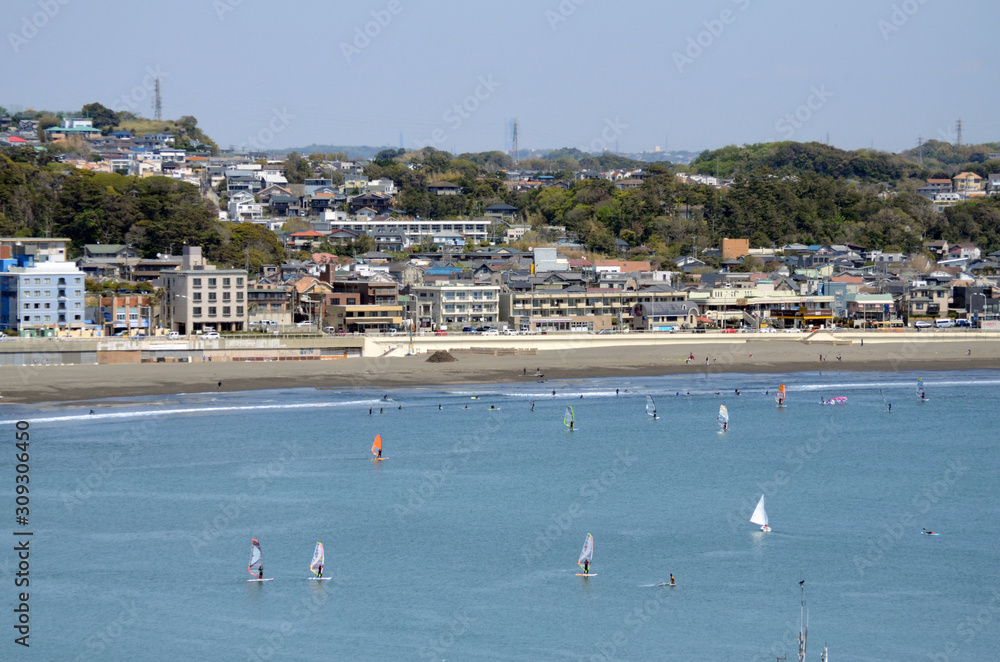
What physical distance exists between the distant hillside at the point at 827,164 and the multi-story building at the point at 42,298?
6638cm

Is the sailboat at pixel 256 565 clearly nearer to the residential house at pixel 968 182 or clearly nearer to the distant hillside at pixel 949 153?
the residential house at pixel 968 182

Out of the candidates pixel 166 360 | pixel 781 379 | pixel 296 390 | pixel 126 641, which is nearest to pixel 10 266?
pixel 166 360

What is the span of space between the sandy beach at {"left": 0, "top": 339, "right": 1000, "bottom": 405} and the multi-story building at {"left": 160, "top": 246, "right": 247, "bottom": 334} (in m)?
4.63

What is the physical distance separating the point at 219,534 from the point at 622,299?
3273cm

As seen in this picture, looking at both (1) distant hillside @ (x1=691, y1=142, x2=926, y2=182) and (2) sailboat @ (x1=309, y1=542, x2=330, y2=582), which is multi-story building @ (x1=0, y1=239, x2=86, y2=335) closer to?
(2) sailboat @ (x1=309, y1=542, x2=330, y2=582)

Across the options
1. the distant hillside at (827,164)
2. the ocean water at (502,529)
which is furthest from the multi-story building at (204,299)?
the distant hillside at (827,164)

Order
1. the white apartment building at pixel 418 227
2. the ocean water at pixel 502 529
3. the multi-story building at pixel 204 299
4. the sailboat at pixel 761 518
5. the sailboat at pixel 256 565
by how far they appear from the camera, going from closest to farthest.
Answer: the ocean water at pixel 502 529 → the sailboat at pixel 256 565 → the sailboat at pixel 761 518 → the multi-story building at pixel 204 299 → the white apartment building at pixel 418 227

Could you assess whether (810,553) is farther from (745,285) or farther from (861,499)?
(745,285)

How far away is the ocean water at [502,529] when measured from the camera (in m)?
17.6

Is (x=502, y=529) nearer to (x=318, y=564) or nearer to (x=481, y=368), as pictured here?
(x=318, y=564)

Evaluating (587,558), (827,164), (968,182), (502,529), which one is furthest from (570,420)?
(968,182)

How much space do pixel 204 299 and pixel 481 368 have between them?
1128 cm

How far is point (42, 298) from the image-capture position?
4378cm

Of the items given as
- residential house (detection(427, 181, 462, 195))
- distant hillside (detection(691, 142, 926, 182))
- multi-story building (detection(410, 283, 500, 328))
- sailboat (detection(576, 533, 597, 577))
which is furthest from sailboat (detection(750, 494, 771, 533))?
distant hillside (detection(691, 142, 926, 182))
